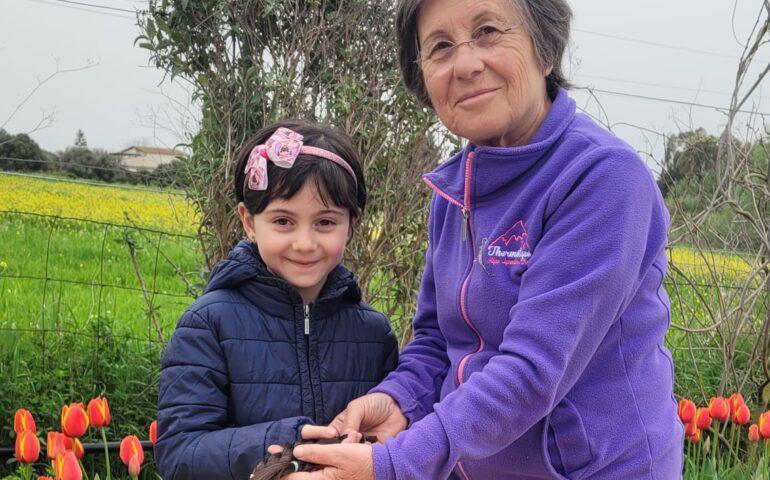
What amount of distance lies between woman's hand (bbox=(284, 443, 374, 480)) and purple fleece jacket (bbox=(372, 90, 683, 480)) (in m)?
0.03

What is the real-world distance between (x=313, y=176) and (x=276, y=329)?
13.6 inches

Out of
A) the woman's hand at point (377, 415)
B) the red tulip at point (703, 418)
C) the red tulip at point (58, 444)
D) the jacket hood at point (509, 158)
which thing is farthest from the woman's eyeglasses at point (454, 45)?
the red tulip at point (703, 418)

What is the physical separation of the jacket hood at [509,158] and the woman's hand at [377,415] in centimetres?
47

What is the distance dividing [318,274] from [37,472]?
85.5 inches

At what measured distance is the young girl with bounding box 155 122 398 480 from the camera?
152 cm

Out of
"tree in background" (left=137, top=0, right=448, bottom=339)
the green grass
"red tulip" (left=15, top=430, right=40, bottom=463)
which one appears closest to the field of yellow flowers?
the green grass

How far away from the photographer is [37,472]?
3.22 metres

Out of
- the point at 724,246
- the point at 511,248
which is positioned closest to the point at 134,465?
the point at 511,248

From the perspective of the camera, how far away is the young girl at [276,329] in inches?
59.9

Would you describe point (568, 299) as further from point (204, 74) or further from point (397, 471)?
point (204, 74)

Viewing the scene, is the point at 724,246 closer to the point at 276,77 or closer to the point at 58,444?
the point at 276,77

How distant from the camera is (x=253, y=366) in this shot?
5.31 ft

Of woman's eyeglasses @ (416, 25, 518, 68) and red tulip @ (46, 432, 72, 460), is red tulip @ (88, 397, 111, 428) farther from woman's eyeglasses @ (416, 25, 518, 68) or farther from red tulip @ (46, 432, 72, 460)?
woman's eyeglasses @ (416, 25, 518, 68)

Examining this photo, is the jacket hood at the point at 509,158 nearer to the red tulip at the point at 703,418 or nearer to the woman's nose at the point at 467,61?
the woman's nose at the point at 467,61
